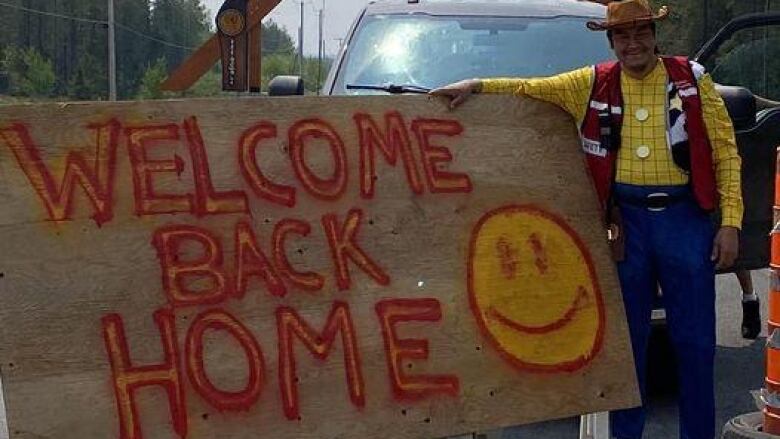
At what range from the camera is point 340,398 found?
4.12 metres

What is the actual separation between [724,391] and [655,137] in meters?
2.77

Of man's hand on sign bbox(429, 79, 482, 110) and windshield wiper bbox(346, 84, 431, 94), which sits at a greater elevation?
windshield wiper bbox(346, 84, 431, 94)

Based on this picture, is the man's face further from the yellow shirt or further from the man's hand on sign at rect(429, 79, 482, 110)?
the man's hand on sign at rect(429, 79, 482, 110)

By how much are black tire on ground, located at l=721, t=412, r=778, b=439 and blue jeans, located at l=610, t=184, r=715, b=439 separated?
0.46 ft

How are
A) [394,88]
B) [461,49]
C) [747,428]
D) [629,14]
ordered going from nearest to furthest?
[629,14], [747,428], [394,88], [461,49]

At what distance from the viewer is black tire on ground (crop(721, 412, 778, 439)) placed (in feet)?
16.0

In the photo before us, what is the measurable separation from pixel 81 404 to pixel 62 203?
606 millimetres

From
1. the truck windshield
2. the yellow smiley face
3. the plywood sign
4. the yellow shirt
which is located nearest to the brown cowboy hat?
the yellow shirt

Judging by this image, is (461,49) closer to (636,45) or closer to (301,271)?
(636,45)

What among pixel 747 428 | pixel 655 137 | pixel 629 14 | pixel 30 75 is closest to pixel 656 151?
pixel 655 137

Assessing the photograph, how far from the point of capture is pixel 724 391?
272 inches

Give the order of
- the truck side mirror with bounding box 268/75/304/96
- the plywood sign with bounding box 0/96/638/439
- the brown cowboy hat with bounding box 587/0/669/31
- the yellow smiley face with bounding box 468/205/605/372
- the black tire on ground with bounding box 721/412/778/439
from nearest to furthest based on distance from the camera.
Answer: the plywood sign with bounding box 0/96/638/439
the yellow smiley face with bounding box 468/205/605/372
the brown cowboy hat with bounding box 587/0/669/31
the black tire on ground with bounding box 721/412/778/439
the truck side mirror with bounding box 268/75/304/96

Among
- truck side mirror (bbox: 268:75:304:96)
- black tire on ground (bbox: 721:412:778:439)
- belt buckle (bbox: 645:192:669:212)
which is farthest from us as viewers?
truck side mirror (bbox: 268:75:304:96)

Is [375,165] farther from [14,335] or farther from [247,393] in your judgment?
[14,335]
